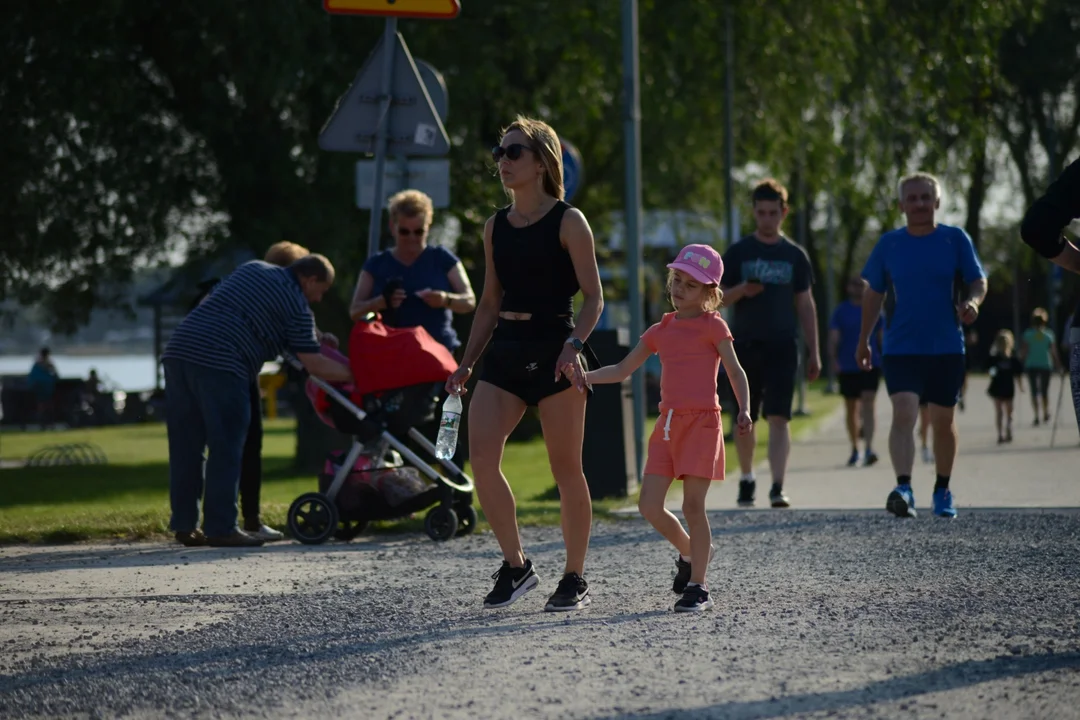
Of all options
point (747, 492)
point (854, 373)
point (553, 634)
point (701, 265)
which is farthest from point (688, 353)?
point (854, 373)

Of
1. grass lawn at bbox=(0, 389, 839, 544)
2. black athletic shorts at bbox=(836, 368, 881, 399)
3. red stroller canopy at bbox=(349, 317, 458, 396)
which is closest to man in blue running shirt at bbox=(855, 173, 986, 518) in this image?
grass lawn at bbox=(0, 389, 839, 544)

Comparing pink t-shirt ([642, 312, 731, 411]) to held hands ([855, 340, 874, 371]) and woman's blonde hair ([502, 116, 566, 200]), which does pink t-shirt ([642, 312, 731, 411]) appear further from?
held hands ([855, 340, 874, 371])

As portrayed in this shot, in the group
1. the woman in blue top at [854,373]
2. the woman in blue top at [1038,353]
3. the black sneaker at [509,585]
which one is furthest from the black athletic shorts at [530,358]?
the woman in blue top at [1038,353]

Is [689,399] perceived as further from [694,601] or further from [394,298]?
[394,298]

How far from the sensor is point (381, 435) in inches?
368

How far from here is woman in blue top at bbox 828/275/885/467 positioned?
1620 cm

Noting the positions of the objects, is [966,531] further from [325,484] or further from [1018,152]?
[1018,152]

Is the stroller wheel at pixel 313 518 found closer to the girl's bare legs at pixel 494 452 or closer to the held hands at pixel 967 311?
the girl's bare legs at pixel 494 452

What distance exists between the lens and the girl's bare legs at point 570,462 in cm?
664

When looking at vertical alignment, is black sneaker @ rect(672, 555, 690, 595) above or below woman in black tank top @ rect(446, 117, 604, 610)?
below

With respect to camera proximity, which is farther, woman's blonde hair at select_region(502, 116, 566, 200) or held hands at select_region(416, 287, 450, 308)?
held hands at select_region(416, 287, 450, 308)

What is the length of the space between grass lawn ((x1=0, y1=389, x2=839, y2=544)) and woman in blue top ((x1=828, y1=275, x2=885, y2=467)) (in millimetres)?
1297

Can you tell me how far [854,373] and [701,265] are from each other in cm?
999

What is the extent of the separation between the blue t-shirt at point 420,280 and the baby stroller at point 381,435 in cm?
34
